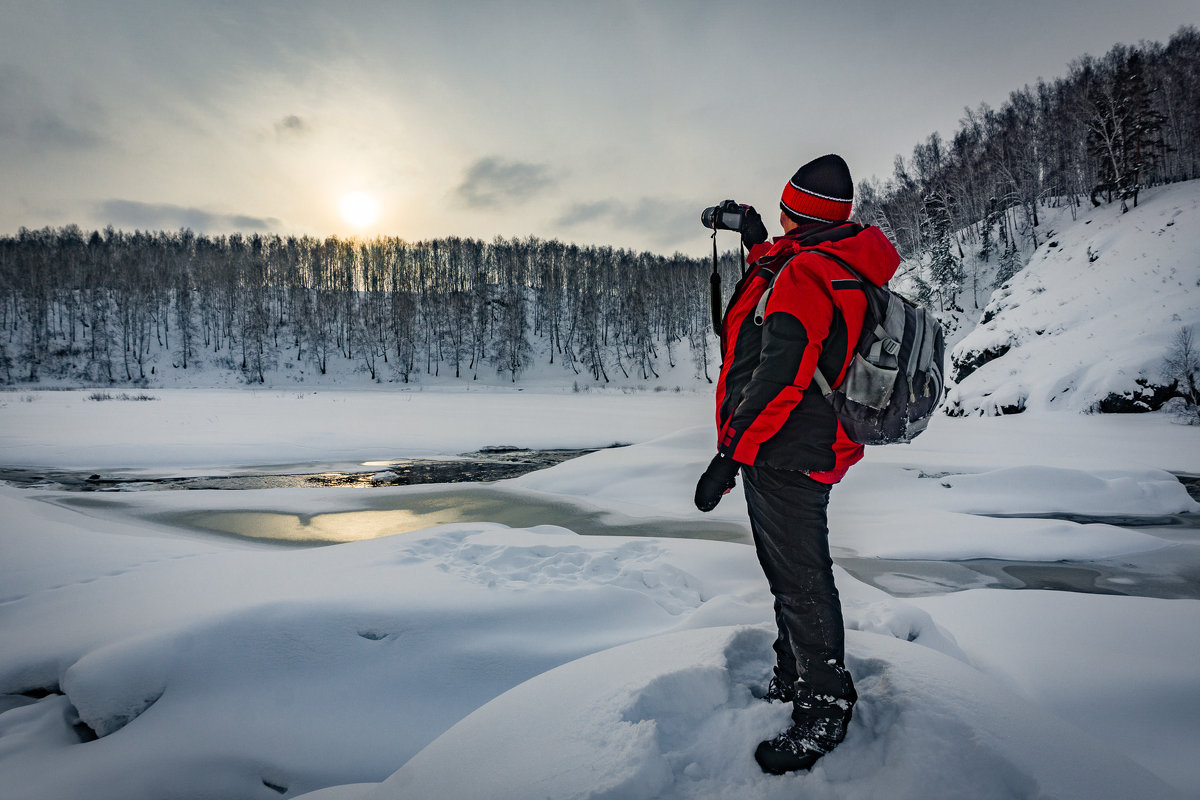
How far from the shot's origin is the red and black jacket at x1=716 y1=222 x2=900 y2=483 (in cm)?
172

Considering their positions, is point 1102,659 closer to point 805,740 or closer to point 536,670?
point 805,740

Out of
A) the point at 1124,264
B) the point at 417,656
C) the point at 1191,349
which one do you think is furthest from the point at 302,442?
the point at 1124,264

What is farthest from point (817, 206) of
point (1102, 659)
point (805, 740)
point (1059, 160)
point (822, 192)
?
point (1059, 160)

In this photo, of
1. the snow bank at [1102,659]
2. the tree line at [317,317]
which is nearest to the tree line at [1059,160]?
the tree line at [317,317]

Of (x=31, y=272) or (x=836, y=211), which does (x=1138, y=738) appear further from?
(x=31, y=272)

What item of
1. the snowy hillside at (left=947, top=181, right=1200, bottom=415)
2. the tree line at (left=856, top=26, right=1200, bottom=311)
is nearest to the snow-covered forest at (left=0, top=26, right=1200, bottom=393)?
the tree line at (left=856, top=26, right=1200, bottom=311)

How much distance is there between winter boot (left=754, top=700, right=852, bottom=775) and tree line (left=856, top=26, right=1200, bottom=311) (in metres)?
41.5

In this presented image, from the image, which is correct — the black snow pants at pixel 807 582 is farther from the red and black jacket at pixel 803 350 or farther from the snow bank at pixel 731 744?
the snow bank at pixel 731 744

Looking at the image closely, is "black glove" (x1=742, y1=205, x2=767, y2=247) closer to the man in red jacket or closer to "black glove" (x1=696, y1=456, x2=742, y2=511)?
the man in red jacket

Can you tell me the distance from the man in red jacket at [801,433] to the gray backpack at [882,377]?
3cm

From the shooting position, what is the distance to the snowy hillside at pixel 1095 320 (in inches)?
664

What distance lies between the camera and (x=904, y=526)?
246 inches

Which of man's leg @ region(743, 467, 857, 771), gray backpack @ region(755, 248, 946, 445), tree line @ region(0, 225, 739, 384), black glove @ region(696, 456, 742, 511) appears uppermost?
tree line @ region(0, 225, 739, 384)

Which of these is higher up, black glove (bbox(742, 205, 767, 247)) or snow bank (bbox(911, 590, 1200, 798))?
black glove (bbox(742, 205, 767, 247))
